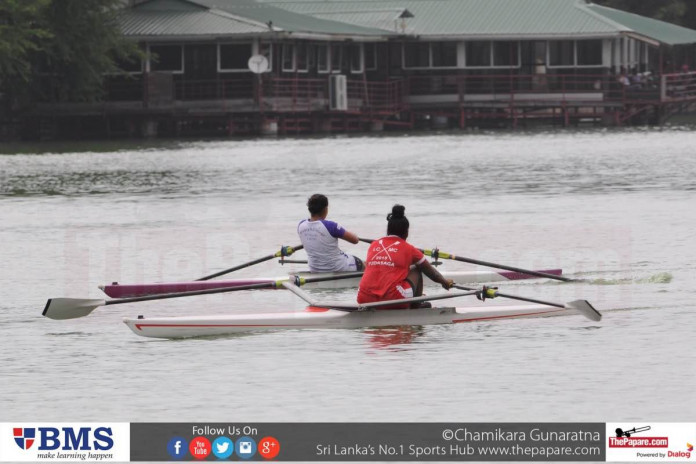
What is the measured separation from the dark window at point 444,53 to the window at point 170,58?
1226cm

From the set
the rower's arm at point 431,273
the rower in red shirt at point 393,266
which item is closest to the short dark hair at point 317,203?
the rower in red shirt at point 393,266

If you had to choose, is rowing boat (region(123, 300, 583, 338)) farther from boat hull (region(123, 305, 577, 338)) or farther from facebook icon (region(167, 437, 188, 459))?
facebook icon (region(167, 437, 188, 459))

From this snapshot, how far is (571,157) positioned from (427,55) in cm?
2493

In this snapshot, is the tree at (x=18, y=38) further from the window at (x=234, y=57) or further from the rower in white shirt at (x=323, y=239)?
the rower in white shirt at (x=323, y=239)

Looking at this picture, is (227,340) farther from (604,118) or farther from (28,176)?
(604,118)

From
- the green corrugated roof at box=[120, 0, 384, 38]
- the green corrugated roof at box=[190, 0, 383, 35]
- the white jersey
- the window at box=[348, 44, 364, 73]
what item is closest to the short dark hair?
the white jersey

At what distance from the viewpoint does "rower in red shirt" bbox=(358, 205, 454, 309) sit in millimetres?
15203

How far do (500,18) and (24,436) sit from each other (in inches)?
2385

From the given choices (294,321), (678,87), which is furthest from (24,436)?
(678,87)

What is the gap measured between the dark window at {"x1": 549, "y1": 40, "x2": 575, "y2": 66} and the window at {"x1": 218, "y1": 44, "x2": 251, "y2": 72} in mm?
13750

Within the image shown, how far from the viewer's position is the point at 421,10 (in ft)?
240

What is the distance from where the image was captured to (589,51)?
228 ft

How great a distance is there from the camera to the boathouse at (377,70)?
207ft

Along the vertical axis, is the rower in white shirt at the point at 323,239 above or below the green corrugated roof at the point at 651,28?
below
